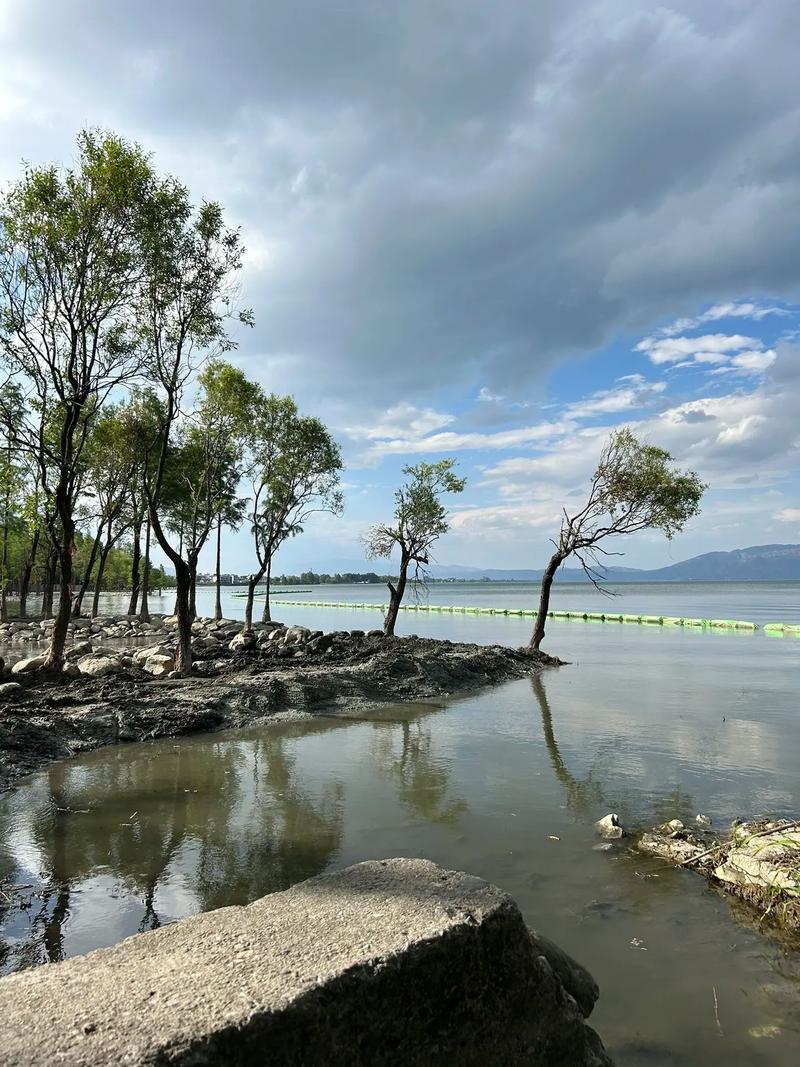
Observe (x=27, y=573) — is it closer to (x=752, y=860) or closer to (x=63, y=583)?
(x=63, y=583)

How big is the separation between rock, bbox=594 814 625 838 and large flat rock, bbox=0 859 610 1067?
13.8ft

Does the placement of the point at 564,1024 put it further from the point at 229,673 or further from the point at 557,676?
the point at 557,676

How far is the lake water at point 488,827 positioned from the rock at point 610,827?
0.19 meters

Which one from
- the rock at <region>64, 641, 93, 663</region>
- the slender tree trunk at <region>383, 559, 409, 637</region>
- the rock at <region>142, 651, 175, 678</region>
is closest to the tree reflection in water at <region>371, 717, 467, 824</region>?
the rock at <region>142, 651, 175, 678</region>

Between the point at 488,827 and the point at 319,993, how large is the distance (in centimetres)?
558

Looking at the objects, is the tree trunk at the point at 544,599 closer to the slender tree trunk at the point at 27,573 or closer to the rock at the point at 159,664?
the rock at the point at 159,664

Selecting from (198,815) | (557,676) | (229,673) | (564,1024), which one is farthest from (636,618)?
(564,1024)

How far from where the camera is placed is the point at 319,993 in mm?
2664

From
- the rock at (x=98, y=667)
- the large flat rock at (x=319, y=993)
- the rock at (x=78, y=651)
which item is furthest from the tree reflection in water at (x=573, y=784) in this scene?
the rock at (x=78, y=651)

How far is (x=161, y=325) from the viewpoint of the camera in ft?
60.1

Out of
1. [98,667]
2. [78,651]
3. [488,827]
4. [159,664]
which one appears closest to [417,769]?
[488,827]

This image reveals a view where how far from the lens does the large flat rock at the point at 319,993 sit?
2432 millimetres

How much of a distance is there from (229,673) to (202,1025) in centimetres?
1689

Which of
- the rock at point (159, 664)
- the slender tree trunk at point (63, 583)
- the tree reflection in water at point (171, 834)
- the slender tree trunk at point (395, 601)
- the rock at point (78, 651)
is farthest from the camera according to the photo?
the slender tree trunk at point (395, 601)
